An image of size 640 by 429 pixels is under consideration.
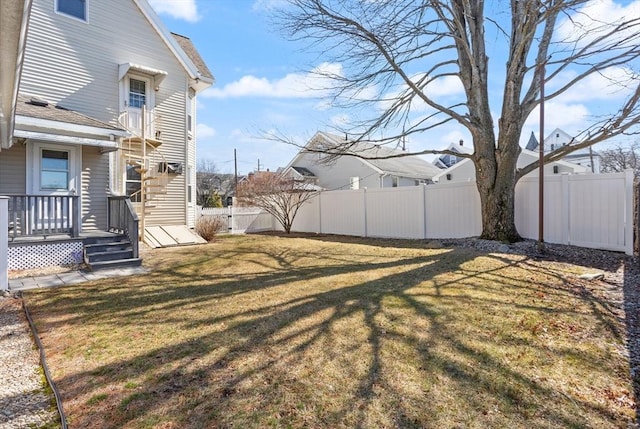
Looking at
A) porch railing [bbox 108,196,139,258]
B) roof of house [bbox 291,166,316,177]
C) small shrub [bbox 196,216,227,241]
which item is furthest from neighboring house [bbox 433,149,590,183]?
porch railing [bbox 108,196,139,258]

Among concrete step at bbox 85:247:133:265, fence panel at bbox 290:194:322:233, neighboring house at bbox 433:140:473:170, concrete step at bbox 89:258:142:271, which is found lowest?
concrete step at bbox 89:258:142:271

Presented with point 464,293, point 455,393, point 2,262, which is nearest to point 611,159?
point 464,293

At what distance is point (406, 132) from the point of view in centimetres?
1008

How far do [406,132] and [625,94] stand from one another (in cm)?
490

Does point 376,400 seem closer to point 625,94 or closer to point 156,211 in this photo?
point 625,94

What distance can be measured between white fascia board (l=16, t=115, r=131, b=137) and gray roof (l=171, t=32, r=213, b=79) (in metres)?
6.12

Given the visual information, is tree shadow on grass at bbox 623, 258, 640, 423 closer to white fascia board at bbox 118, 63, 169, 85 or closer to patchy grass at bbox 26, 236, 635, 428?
patchy grass at bbox 26, 236, 635, 428

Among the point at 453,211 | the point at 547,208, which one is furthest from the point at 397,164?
the point at 547,208

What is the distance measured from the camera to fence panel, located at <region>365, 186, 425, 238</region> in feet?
38.2

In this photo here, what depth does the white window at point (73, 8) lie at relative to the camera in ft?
33.2

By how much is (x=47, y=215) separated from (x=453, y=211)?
10642 mm

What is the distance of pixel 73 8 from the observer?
10336 mm

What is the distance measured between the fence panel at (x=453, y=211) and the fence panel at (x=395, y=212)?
31cm

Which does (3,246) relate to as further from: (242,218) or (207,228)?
(242,218)
